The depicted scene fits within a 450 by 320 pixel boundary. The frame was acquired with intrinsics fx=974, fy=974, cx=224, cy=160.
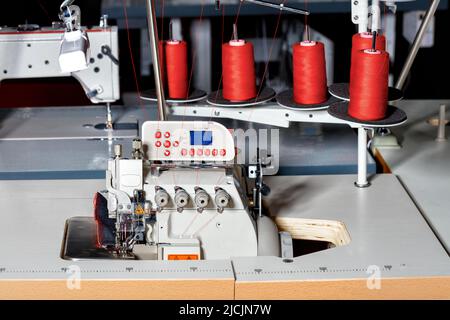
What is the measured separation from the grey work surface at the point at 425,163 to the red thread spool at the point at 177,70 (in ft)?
2.81

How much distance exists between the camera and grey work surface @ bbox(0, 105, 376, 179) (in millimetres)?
3734

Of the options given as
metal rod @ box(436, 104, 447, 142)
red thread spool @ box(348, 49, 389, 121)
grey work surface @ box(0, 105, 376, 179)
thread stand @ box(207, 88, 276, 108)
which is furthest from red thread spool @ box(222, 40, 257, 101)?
metal rod @ box(436, 104, 447, 142)

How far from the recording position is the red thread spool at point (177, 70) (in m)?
3.92

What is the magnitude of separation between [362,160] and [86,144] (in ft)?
3.83

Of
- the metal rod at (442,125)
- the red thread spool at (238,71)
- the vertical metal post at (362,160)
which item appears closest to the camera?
the vertical metal post at (362,160)

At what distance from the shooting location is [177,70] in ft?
12.9

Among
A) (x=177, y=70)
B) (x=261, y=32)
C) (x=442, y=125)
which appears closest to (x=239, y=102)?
(x=177, y=70)

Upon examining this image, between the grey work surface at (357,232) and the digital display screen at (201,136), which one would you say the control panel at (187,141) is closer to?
the digital display screen at (201,136)

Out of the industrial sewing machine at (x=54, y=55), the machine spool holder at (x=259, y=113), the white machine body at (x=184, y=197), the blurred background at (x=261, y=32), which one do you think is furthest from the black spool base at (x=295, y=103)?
the blurred background at (x=261, y=32)

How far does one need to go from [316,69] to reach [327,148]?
0.50 meters

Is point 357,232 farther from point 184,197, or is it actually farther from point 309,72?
point 309,72

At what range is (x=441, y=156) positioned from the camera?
3916 mm
